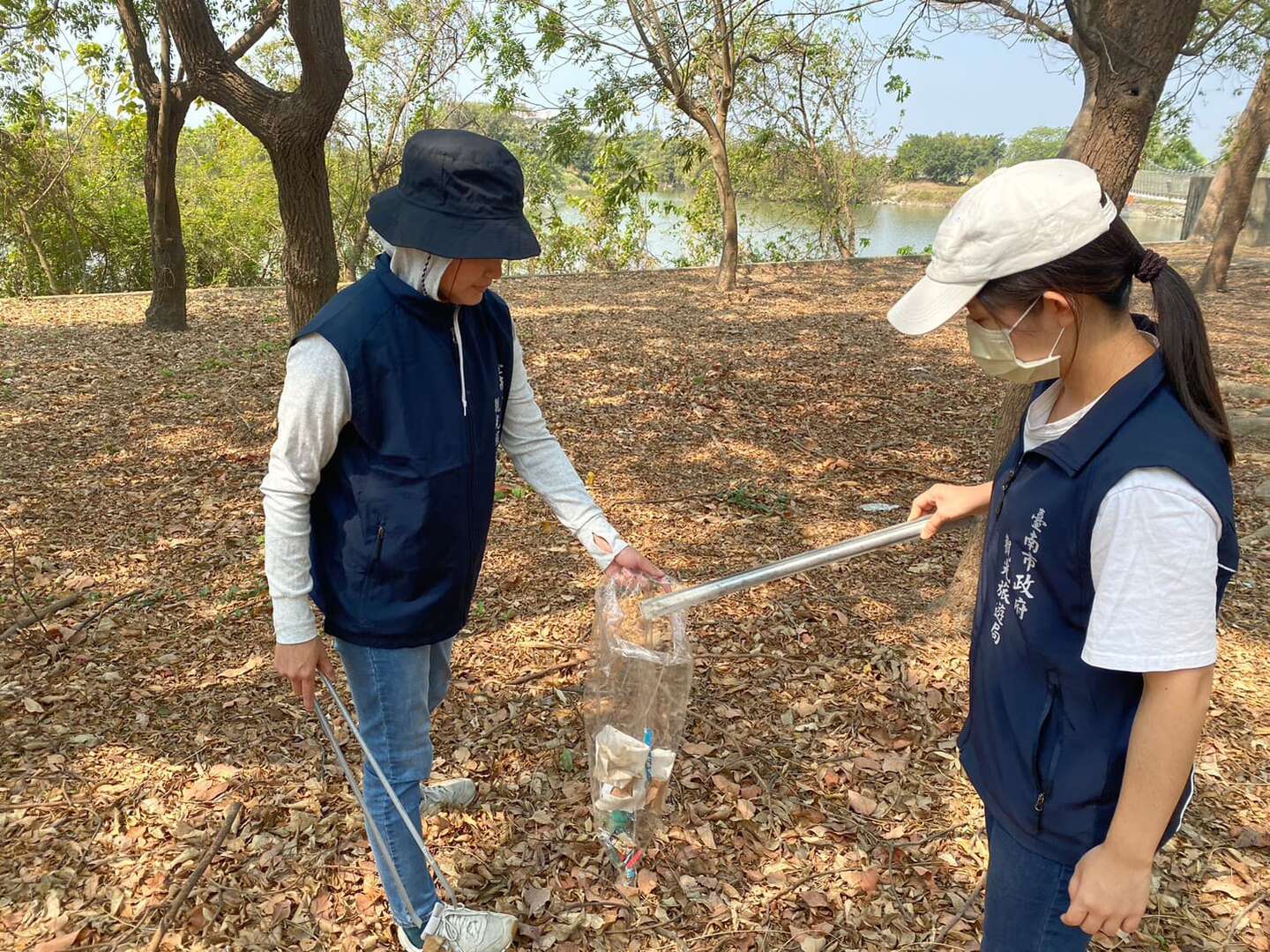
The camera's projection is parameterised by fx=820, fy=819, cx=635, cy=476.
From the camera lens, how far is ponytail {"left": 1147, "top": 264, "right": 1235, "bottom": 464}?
115 centimetres

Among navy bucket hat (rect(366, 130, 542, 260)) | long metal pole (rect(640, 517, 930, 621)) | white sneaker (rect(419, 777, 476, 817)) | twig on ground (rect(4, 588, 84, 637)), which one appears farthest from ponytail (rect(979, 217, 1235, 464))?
twig on ground (rect(4, 588, 84, 637))

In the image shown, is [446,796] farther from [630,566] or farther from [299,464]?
[299,464]

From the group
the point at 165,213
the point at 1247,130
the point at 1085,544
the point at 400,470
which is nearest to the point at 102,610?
the point at 400,470

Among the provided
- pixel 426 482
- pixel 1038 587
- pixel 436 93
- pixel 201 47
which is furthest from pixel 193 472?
pixel 436 93

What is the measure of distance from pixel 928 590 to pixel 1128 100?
6.82 ft

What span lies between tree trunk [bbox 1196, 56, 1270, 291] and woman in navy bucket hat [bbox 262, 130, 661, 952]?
1136 cm

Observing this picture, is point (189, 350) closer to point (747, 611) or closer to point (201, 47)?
point (201, 47)

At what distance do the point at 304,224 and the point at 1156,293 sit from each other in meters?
4.82

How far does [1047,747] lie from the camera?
49.9 inches

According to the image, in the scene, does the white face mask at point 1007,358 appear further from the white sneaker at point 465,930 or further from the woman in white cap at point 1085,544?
the white sneaker at point 465,930

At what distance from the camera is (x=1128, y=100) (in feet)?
9.05

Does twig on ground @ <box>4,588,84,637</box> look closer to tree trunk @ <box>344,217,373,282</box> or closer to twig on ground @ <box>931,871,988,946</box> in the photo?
twig on ground @ <box>931,871,988,946</box>

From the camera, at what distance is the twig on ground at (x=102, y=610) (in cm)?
344

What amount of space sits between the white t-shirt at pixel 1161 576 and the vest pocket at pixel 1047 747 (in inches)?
7.3
